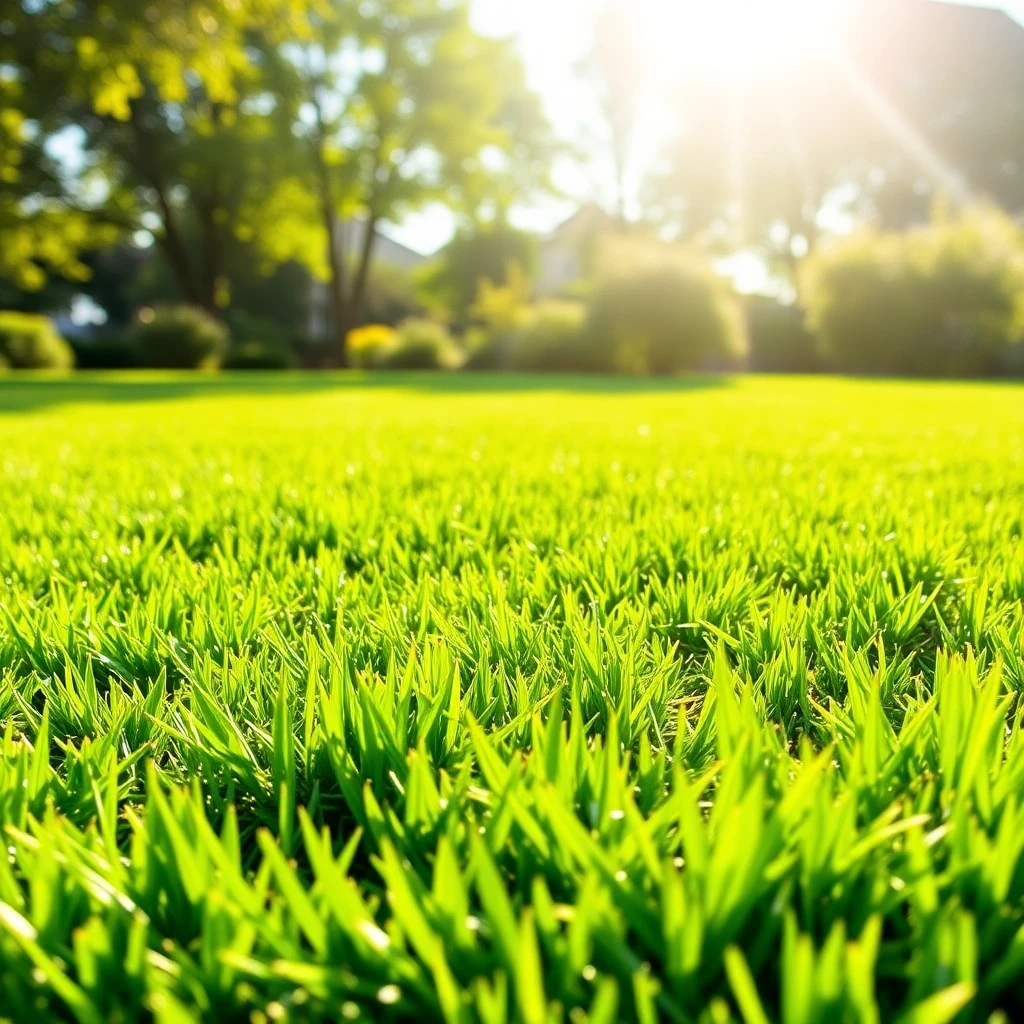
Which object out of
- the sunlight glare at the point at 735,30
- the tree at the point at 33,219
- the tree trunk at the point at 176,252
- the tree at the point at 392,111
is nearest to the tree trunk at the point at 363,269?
the tree at the point at 392,111

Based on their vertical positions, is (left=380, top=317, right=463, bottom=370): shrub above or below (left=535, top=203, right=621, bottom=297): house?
below

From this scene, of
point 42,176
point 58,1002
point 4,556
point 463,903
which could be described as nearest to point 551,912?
point 463,903

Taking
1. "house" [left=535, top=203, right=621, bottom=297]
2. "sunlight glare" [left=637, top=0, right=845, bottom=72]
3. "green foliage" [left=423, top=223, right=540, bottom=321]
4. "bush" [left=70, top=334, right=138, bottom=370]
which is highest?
"sunlight glare" [left=637, top=0, right=845, bottom=72]

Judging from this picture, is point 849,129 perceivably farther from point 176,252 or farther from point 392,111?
point 176,252

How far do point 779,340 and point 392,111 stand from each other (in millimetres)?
16283

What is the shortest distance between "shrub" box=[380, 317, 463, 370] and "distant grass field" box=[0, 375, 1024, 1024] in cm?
2220

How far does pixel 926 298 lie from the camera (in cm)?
2253

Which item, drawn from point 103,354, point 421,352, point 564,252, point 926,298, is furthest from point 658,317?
point 564,252

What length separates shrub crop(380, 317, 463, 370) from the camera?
953 inches

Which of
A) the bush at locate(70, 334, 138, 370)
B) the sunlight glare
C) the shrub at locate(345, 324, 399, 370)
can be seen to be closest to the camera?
the shrub at locate(345, 324, 399, 370)

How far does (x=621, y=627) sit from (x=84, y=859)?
0.90m

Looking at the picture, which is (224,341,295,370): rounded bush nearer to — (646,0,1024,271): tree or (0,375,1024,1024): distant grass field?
(0,375,1024,1024): distant grass field

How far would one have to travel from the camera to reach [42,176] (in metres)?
27.2

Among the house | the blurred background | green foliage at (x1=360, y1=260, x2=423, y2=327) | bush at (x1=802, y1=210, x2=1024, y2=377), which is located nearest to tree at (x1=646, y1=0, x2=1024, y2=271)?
the blurred background
